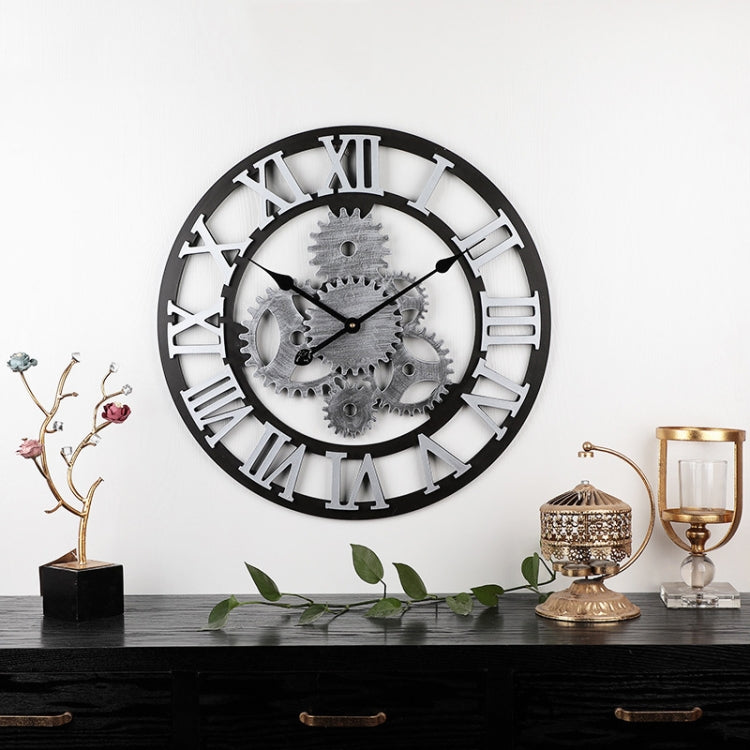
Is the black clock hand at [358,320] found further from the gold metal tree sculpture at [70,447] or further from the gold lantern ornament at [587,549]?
the gold lantern ornament at [587,549]

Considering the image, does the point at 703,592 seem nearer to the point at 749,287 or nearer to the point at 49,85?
the point at 749,287

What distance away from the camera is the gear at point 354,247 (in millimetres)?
2100

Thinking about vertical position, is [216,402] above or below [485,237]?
below

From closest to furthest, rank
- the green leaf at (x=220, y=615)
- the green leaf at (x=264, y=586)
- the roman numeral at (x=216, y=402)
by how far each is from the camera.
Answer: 1. the green leaf at (x=220, y=615)
2. the green leaf at (x=264, y=586)
3. the roman numeral at (x=216, y=402)

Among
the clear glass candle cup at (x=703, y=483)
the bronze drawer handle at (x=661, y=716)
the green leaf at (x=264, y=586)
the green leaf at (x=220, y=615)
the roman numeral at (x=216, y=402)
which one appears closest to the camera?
the bronze drawer handle at (x=661, y=716)

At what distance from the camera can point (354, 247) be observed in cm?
211

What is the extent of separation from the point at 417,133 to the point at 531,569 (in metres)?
1.05

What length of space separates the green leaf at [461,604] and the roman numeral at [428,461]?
29cm

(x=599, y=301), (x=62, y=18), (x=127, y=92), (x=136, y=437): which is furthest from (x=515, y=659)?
(x=62, y=18)

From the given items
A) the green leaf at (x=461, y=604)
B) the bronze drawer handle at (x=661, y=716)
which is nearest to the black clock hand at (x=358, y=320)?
the green leaf at (x=461, y=604)

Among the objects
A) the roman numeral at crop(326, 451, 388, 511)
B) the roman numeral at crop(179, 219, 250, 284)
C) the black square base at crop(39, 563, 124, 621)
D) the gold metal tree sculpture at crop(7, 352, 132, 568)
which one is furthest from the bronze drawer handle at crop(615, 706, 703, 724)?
the roman numeral at crop(179, 219, 250, 284)

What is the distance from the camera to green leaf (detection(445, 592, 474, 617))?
1829 millimetres

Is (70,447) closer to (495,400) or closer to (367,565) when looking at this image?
(367,565)

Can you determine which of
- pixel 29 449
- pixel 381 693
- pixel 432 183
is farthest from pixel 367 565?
pixel 432 183
